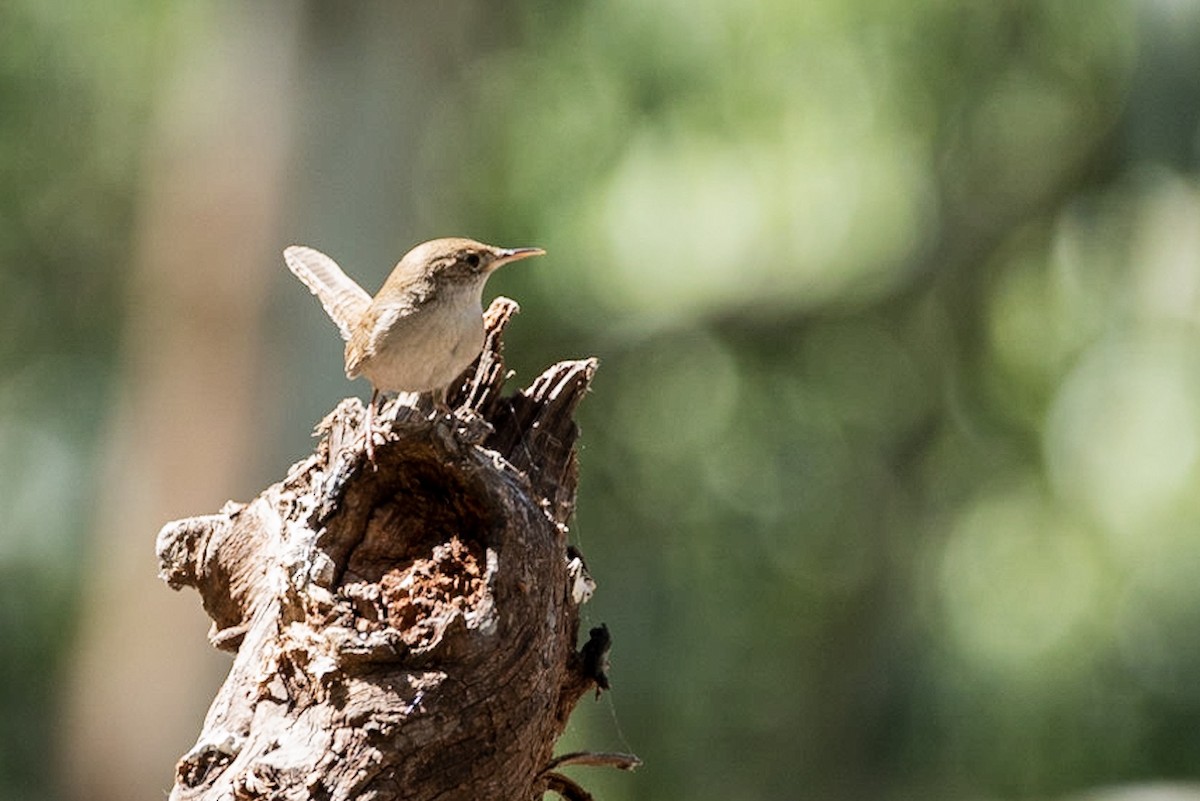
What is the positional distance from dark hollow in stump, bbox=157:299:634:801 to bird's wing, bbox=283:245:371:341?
3.34 feet

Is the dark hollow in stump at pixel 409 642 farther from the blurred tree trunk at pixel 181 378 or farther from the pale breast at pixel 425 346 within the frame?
the blurred tree trunk at pixel 181 378

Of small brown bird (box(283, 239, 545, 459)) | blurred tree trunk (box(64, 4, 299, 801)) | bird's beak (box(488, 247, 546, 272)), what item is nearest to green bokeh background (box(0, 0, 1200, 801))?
blurred tree trunk (box(64, 4, 299, 801))

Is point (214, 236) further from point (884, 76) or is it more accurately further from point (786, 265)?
point (884, 76)

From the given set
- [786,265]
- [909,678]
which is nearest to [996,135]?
[786,265]

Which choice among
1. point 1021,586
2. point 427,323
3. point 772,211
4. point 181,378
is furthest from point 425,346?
point 1021,586

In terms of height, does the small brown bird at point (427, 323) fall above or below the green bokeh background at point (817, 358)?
above

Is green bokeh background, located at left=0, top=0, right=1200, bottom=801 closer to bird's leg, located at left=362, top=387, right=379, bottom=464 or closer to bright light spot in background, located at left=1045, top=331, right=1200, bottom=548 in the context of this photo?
bright light spot in background, located at left=1045, top=331, right=1200, bottom=548

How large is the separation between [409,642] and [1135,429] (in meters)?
8.77

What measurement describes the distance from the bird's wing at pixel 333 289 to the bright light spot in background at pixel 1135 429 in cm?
698

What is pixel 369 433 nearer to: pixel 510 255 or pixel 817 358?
pixel 510 255

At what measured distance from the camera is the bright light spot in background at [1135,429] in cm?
1052

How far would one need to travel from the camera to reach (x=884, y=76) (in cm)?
1216

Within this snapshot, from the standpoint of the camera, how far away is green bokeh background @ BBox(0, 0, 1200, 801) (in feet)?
36.2

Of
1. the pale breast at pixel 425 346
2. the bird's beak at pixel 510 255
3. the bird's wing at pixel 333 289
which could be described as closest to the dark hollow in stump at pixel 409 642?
the pale breast at pixel 425 346
